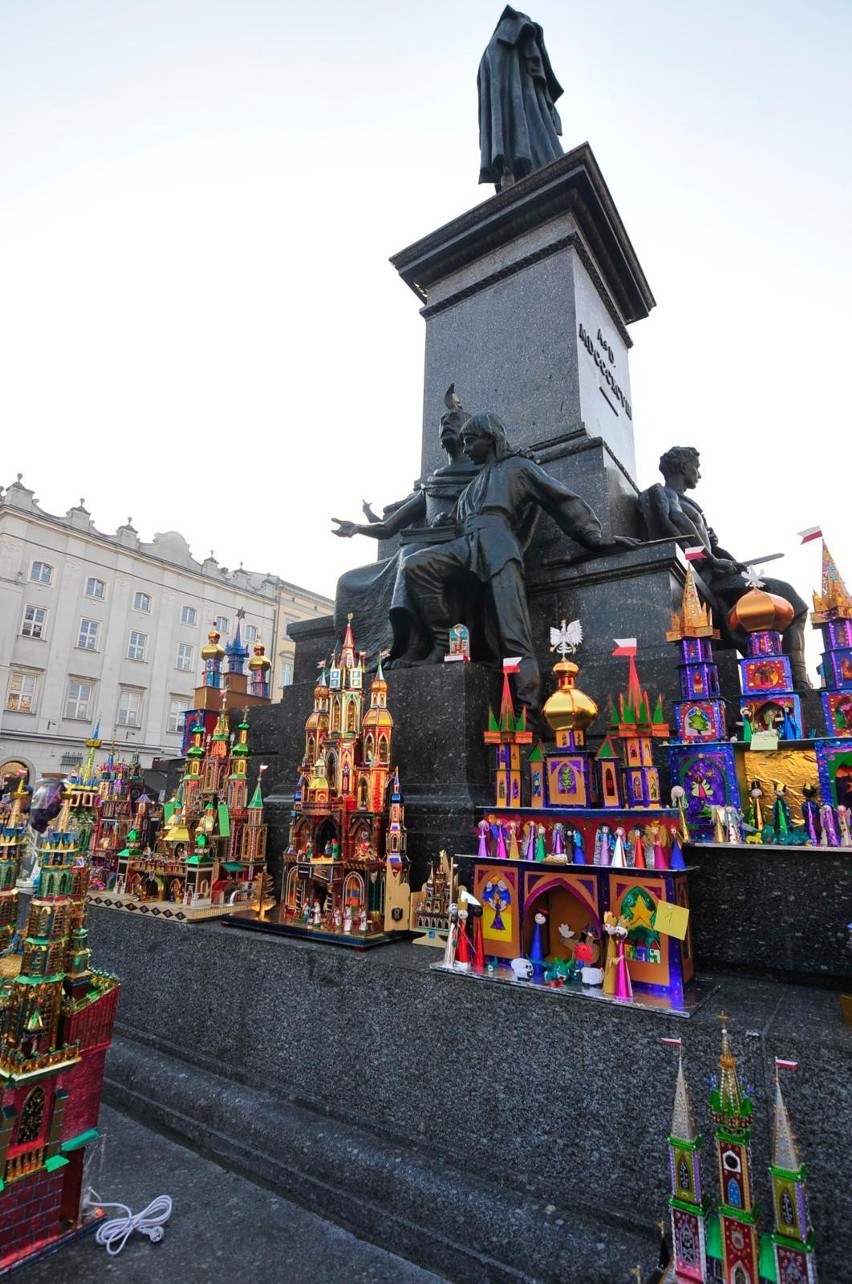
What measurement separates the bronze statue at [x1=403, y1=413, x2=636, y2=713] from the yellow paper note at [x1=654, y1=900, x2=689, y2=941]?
2.80 meters

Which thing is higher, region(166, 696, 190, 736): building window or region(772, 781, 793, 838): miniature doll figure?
region(166, 696, 190, 736): building window

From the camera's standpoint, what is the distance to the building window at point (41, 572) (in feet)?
107

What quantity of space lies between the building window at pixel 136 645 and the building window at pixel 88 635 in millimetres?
1825

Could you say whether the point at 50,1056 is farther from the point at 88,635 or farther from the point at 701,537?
the point at 88,635

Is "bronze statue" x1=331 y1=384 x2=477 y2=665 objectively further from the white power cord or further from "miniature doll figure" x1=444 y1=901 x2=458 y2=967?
the white power cord

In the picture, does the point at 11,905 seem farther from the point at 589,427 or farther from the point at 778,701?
the point at 589,427

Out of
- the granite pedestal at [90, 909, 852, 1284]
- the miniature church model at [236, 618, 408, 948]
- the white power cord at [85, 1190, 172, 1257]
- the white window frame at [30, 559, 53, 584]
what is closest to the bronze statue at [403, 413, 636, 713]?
the miniature church model at [236, 618, 408, 948]

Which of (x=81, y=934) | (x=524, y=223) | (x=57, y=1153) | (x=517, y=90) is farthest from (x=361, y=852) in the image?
(x=517, y=90)

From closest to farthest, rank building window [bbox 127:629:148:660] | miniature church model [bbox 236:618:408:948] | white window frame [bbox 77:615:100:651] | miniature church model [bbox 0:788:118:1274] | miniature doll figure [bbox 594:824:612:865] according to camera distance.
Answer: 1. miniature church model [bbox 0:788:118:1274]
2. miniature doll figure [bbox 594:824:612:865]
3. miniature church model [bbox 236:618:408:948]
4. white window frame [bbox 77:615:100:651]
5. building window [bbox 127:629:148:660]

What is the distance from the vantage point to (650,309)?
10875 mm

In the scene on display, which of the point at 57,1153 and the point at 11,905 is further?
the point at 11,905

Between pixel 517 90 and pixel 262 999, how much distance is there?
14.6 metres

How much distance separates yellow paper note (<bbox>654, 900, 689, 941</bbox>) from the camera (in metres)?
2.97

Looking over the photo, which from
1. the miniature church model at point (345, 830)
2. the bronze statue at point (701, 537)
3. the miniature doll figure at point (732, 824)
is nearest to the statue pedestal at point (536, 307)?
the bronze statue at point (701, 537)
